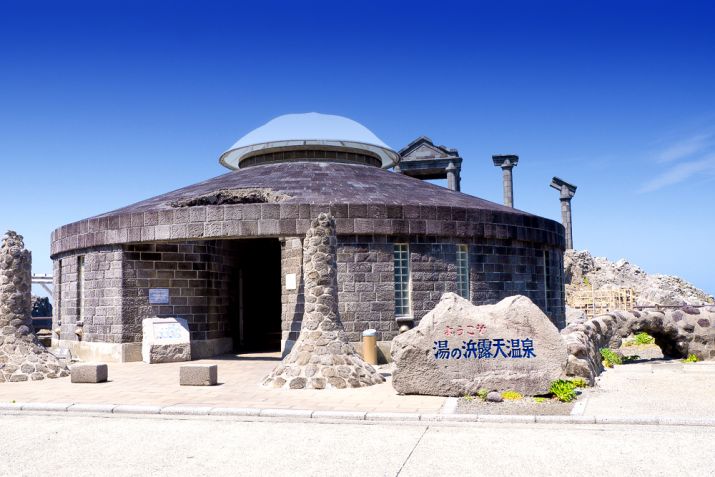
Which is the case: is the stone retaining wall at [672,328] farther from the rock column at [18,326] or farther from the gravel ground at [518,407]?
the rock column at [18,326]

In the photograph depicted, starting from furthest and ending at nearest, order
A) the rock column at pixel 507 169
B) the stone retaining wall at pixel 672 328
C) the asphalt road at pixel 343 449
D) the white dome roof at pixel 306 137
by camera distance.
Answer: the rock column at pixel 507 169
the white dome roof at pixel 306 137
the stone retaining wall at pixel 672 328
the asphalt road at pixel 343 449

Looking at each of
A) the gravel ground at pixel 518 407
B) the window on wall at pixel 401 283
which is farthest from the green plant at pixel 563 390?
the window on wall at pixel 401 283

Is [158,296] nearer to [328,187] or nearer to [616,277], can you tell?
[328,187]

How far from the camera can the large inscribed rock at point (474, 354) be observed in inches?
442

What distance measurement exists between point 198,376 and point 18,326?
476cm

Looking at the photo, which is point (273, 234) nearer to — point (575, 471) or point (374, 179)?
point (374, 179)

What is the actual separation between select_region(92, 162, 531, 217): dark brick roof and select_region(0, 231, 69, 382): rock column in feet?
12.2

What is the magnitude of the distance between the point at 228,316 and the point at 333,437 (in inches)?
500

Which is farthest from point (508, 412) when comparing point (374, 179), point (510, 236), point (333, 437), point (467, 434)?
point (374, 179)

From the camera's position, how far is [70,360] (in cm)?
1862

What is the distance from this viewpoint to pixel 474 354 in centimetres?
1139

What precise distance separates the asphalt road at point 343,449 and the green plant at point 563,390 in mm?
1885

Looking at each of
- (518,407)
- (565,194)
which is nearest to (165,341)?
(518,407)

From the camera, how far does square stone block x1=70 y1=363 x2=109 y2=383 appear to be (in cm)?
1378
